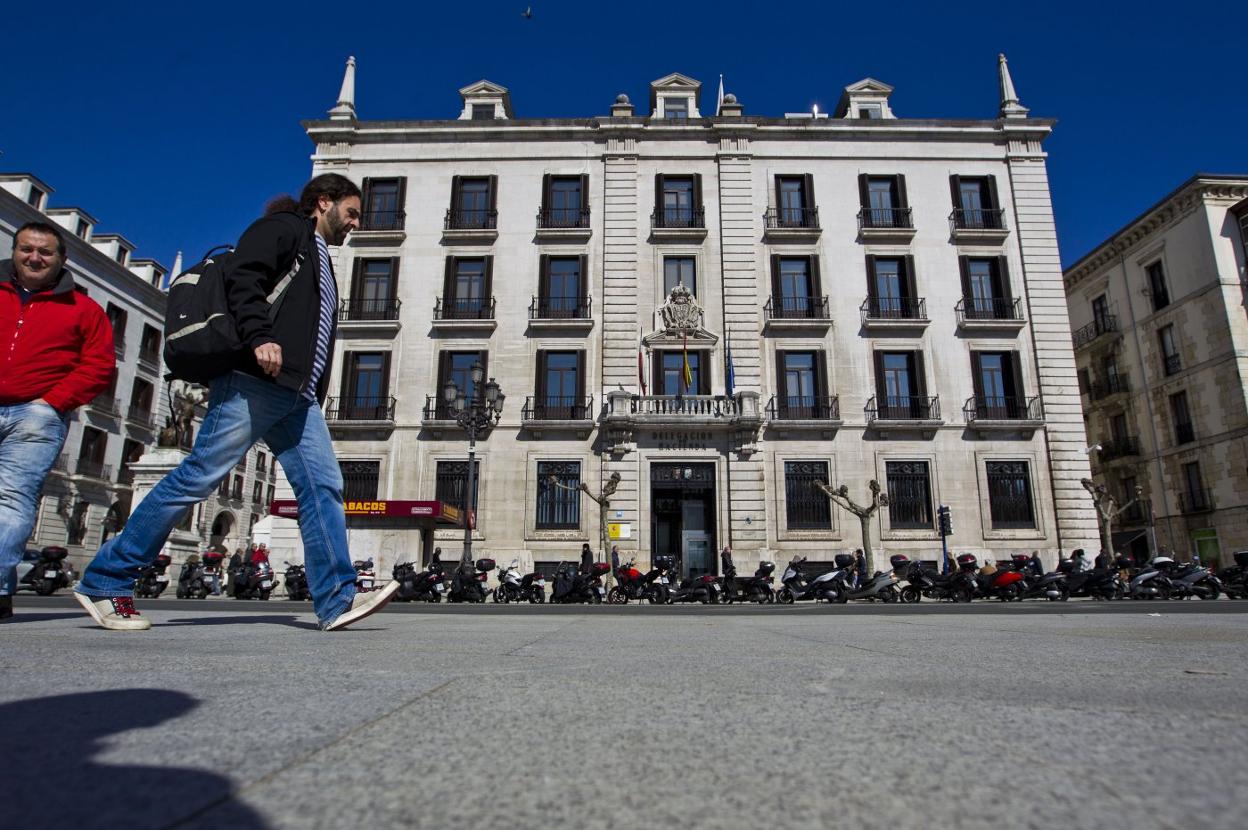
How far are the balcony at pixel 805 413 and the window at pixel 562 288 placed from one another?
6.63 metres

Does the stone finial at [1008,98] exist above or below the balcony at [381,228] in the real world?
above

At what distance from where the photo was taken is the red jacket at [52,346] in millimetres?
3508

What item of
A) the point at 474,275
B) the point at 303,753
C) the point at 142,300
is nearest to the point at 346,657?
the point at 303,753

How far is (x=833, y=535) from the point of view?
20.2 m

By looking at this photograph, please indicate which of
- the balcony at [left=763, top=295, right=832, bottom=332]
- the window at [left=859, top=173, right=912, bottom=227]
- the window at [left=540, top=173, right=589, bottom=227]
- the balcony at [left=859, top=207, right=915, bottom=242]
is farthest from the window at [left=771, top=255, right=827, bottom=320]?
the window at [left=540, top=173, right=589, bottom=227]

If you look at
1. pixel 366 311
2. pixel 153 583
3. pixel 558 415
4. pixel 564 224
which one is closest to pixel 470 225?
pixel 564 224

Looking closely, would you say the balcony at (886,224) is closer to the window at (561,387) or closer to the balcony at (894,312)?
the balcony at (894,312)

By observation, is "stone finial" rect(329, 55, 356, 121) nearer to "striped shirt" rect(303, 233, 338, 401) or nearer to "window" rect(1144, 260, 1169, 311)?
"striped shirt" rect(303, 233, 338, 401)

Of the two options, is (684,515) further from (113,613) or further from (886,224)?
(113,613)

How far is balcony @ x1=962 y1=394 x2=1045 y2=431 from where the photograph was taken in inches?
822

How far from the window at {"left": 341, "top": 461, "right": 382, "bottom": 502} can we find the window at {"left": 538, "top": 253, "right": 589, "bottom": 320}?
6937 millimetres

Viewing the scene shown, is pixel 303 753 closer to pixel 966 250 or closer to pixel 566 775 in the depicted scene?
pixel 566 775

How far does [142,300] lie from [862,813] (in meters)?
42.7

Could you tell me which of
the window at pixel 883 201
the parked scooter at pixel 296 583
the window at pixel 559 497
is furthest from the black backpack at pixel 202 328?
the window at pixel 883 201
